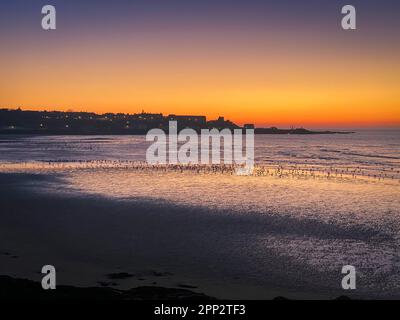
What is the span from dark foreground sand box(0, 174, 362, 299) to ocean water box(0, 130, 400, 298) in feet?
0.47

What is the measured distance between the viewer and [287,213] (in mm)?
27297

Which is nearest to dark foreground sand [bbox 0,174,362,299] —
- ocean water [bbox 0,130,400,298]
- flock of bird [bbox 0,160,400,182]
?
ocean water [bbox 0,130,400,298]

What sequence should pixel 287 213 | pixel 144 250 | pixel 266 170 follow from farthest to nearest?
pixel 266 170, pixel 287 213, pixel 144 250

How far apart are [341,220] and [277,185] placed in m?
14.9

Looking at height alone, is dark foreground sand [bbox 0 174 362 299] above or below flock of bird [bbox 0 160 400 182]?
below

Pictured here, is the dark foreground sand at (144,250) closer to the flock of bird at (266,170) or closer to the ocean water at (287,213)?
the ocean water at (287,213)

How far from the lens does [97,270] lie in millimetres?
16047

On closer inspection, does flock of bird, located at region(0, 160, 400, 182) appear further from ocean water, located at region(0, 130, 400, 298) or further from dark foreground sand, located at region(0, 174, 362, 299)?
dark foreground sand, located at region(0, 174, 362, 299)

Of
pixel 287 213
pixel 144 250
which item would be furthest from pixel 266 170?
pixel 144 250

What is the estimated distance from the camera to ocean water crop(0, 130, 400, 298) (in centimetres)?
1647

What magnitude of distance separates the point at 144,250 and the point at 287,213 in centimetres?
1168

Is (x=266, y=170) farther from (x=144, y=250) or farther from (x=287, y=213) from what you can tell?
(x=144, y=250)

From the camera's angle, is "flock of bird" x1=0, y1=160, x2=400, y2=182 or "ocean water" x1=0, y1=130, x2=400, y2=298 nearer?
"ocean water" x1=0, y1=130, x2=400, y2=298
